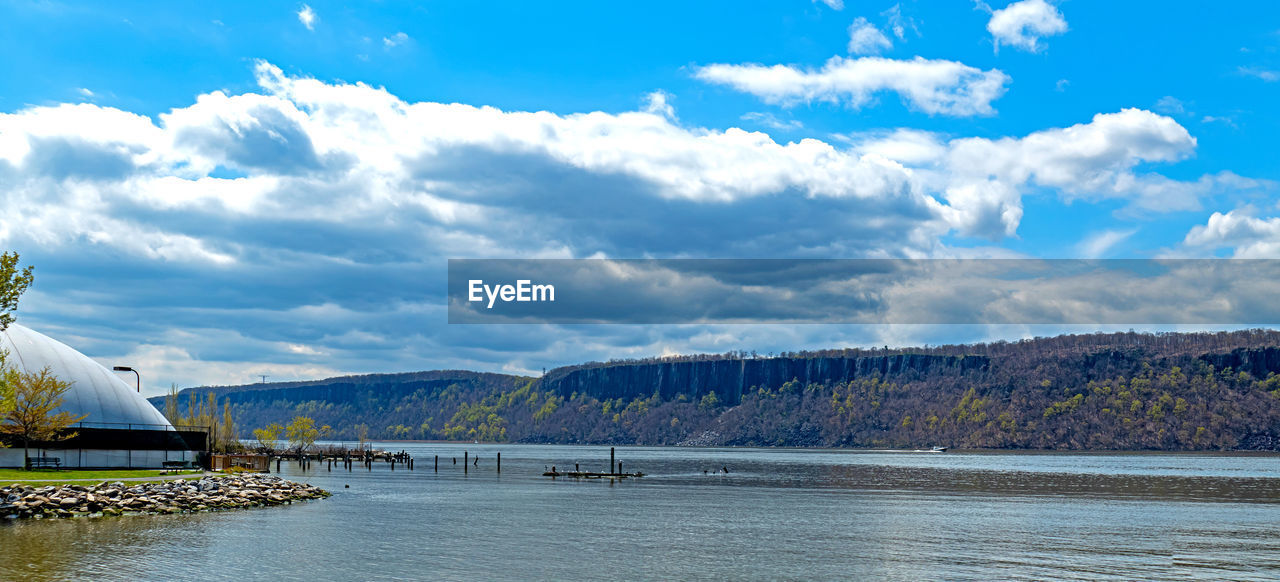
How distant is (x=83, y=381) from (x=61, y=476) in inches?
806

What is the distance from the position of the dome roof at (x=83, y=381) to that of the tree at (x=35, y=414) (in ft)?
15.0

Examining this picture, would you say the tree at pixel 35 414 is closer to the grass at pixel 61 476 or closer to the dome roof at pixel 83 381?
the grass at pixel 61 476

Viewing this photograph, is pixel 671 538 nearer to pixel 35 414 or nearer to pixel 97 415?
pixel 35 414

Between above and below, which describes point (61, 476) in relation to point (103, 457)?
below

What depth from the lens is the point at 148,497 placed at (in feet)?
191

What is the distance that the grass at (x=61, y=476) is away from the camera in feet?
189

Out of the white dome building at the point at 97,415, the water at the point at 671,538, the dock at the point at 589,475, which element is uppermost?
the white dome building at the point at 97,415

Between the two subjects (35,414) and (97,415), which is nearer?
(35,414)

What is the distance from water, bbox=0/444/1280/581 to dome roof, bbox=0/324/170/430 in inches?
650

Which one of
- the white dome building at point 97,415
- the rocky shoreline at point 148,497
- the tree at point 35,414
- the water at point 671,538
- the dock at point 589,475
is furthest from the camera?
the dock at point 589,475

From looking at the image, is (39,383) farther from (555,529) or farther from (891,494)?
(891,494)

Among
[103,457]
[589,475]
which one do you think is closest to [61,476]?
[103,457]

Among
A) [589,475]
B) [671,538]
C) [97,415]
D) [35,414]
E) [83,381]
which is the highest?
[83,381]

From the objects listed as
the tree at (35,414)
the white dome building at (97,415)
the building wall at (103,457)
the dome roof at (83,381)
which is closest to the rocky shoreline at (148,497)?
the tree at (35,414)
